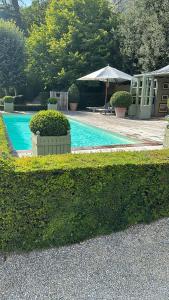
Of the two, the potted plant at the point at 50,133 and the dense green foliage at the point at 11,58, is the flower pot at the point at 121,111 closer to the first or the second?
the dense green foliage at the point at 11,58

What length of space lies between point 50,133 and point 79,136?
6.62m

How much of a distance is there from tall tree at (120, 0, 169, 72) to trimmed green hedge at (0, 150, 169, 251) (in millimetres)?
16205

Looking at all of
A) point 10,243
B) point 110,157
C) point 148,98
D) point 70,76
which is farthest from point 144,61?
point 10,243

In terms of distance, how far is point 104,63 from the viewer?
878 inches

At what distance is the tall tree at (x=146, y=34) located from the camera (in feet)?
59.3

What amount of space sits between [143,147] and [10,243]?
6.09 meters

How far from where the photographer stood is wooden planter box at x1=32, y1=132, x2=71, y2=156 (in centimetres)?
613

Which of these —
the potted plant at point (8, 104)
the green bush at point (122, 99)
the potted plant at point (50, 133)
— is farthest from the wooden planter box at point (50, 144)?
the potted plant at point (8, 104)

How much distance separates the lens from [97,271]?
3.09 metres

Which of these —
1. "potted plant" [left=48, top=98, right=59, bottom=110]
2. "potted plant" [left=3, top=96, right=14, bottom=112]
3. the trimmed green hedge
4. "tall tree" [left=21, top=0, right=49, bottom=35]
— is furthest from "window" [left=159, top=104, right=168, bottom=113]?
"tall tree" [left=21, top=0, right=49, bottom=35]

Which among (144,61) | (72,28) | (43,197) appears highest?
(72,28)

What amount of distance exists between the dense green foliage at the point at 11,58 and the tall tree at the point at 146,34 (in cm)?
884

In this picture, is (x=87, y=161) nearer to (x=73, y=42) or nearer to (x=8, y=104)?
(x=8, y=104)

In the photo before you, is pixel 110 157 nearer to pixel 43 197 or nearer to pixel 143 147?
pixel 43 197
